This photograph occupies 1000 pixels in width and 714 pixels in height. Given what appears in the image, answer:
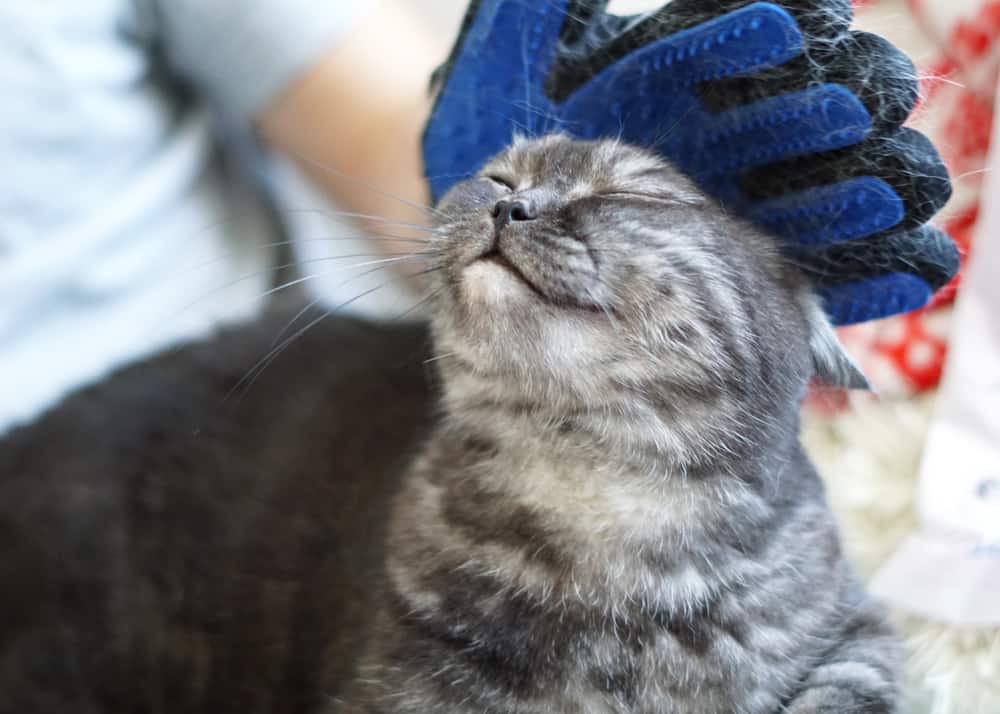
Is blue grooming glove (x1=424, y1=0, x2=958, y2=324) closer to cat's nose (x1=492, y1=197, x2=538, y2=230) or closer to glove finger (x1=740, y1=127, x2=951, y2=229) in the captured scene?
glove finger (x1=740, y1=127, x2=951, y2=229)

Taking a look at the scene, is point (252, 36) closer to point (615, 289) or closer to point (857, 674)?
point (615, 289)

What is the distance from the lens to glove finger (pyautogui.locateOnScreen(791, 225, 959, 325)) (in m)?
0.75

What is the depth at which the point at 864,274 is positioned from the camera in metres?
0.79

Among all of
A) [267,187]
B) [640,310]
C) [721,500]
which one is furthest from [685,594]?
[267,187]

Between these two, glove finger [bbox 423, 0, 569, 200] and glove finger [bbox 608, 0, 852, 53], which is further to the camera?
glove finger [bbox 423, 0, 569, 200]

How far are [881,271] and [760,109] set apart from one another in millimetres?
185

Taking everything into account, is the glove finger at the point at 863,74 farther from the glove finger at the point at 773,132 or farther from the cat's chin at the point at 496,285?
the cat's chin at the point at 496,285

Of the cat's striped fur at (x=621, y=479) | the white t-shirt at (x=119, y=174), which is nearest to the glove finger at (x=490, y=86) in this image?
the cat's striped fur at (x=621, y=479)

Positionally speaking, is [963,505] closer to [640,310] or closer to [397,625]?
[640,310]

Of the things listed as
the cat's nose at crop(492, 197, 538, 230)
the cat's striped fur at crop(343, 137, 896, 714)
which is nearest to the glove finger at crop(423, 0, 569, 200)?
the cat's striped fur at crop(343, 137, 896, 714)

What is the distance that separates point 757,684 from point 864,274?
14.4 inches

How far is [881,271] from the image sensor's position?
78 centimetres

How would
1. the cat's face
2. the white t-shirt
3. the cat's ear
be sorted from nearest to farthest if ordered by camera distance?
the cat's face
the cat's ear
the white t-shirt

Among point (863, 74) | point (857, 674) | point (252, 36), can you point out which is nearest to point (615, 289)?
point (863, 74)
